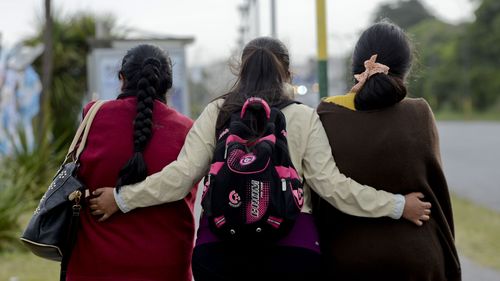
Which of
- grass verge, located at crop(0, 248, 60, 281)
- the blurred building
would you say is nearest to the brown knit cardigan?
the blurred building

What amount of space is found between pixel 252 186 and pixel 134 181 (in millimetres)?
718

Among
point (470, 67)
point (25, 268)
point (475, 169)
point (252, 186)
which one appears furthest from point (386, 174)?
point (470, 67)

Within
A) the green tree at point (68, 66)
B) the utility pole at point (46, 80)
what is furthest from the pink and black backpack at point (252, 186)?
the green tree at point (68, 66)

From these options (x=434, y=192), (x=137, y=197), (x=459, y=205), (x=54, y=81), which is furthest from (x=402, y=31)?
(x=54, y=81)

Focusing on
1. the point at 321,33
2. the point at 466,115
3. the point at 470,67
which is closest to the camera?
the point at 321,33

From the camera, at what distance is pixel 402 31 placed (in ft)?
→ 11.9

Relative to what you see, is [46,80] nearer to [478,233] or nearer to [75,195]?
[478,233]

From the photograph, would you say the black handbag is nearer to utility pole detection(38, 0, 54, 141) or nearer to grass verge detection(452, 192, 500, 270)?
grass verge detection(452, 192, 500, 270)

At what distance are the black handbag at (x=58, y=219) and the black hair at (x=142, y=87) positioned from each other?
8.6 inches

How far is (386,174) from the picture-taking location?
11.3 feet

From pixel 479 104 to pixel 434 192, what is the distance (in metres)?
63.6

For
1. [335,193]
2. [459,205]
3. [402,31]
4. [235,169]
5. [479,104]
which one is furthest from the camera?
[479,104]

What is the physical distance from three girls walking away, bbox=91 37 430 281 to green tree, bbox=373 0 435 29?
9442cm

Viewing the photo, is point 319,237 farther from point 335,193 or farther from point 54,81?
point 54,81
